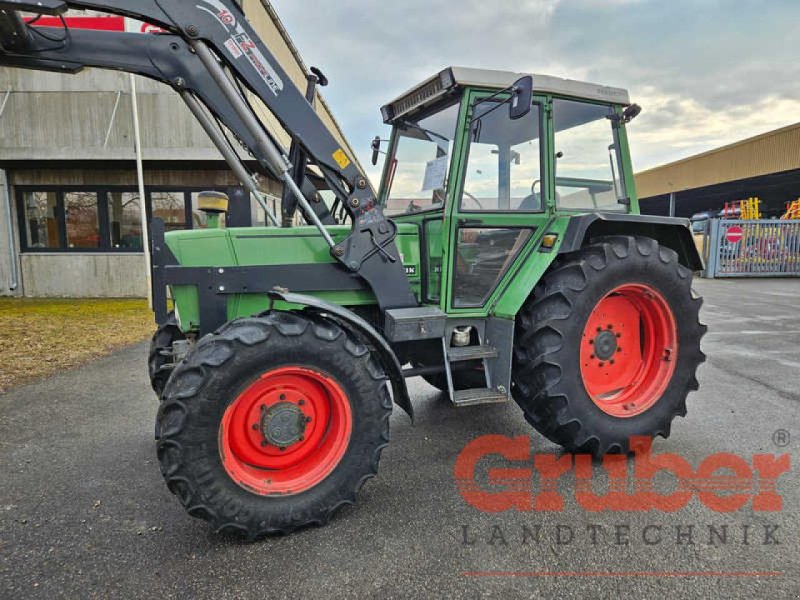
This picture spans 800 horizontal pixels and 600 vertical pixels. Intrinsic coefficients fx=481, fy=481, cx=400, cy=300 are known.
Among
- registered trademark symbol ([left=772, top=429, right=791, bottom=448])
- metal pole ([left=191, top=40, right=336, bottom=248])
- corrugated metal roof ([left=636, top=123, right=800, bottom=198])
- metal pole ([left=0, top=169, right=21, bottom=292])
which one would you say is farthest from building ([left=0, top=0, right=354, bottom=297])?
corrugated metal roof ([left=636, top=123, right=800, bottom=198])

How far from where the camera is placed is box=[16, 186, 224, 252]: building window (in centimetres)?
1058

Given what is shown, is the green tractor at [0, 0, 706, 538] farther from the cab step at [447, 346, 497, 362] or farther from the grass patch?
the grass patch

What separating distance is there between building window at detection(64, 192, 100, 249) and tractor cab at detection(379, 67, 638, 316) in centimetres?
1001

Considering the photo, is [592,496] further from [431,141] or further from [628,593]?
[431,141]

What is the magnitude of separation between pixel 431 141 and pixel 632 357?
1.99 meters

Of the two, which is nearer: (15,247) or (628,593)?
(628,593)

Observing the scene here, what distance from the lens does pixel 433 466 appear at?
9.62 ft

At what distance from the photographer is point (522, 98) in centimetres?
247

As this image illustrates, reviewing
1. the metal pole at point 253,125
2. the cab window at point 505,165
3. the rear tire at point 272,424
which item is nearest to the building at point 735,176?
the cab window at point 505,165

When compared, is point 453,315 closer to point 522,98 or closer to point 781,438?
point 522,98

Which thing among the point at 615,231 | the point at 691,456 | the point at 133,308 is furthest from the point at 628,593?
the point at 133,308

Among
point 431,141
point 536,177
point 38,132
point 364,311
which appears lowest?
point 364,311

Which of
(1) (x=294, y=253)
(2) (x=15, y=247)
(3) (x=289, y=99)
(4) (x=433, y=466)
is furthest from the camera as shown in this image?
(2) (x=15, y=247)

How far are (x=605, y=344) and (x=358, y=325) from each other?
5.57 feet
